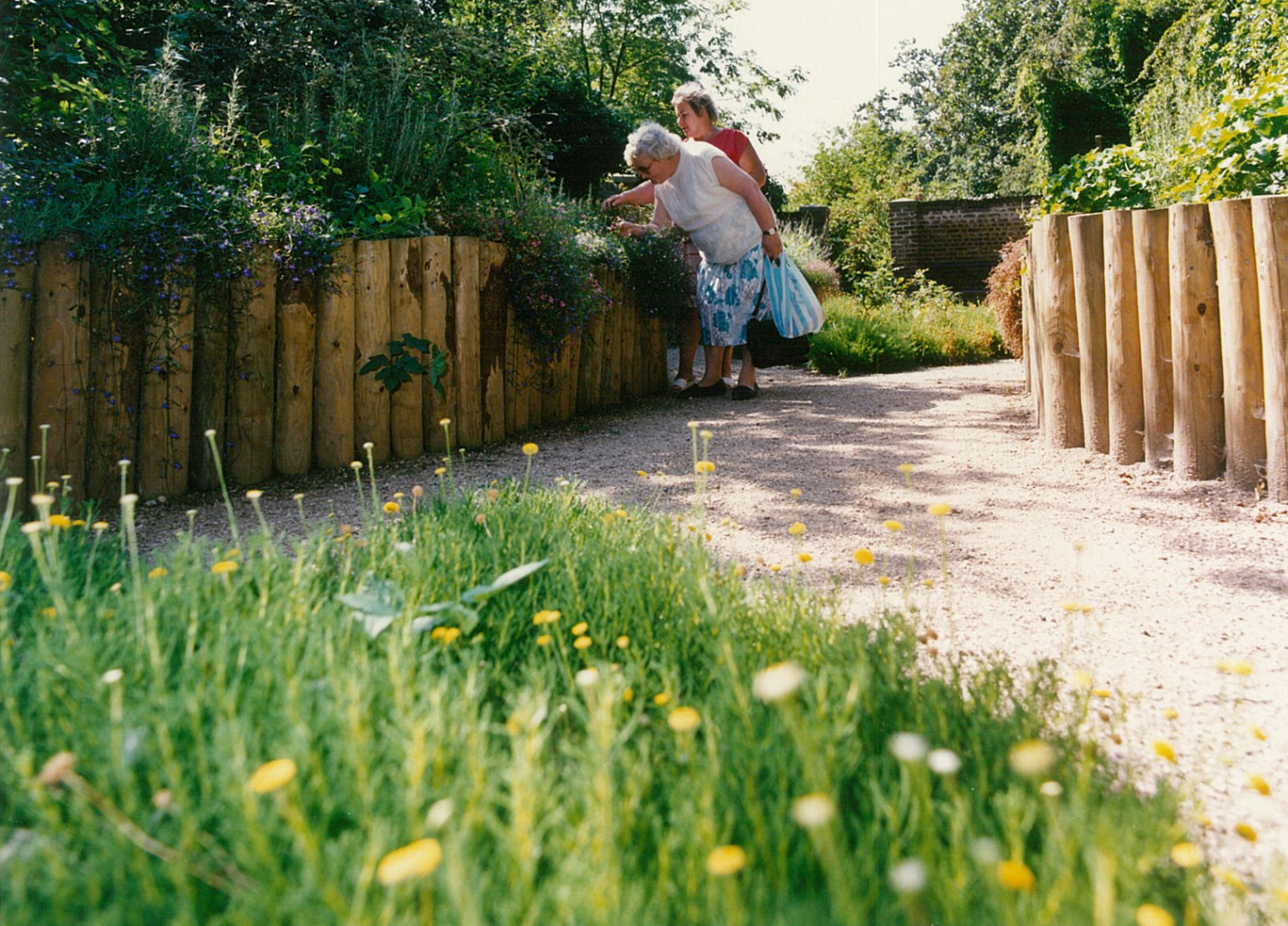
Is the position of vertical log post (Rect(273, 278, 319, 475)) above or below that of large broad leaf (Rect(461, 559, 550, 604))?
above

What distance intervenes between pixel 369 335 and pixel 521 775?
3872mm

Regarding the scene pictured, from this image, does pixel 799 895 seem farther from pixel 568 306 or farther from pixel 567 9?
pixel 567 9

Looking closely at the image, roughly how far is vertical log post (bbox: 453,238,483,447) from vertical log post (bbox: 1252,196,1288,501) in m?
3.53

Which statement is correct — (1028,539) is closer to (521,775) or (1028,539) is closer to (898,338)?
(521,775)

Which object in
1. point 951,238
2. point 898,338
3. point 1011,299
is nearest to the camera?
point 1011,299

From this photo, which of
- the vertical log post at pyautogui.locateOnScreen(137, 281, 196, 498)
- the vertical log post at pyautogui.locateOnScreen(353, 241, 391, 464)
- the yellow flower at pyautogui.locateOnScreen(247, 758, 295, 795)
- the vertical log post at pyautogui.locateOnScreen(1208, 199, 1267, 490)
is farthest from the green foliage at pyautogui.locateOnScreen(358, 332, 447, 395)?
the yellow flower at pyautogui.locateOnScreen(247, 758, 295, 795)

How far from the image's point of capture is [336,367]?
4.50 metres

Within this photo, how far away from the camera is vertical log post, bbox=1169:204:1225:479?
Answer: 375cm

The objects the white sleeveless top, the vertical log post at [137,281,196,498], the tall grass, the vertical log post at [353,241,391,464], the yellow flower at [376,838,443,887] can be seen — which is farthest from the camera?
the white sleeveless top

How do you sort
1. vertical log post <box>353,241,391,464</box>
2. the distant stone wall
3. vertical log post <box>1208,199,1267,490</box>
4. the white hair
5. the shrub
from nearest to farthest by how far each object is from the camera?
vertical log post <box>1208,199,1267,490</box> < vertical log post <box>353,241,391,464</box> < the white hair < the shrub < the distant stone wall

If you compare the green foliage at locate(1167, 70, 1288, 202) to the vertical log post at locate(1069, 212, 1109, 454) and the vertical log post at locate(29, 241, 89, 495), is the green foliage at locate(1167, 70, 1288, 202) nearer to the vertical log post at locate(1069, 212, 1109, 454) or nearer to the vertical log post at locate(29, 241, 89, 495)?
the vertical log post at locate(1069, 212, 1109, 454)

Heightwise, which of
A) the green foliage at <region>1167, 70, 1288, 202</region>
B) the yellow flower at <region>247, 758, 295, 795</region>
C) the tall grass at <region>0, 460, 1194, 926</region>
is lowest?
the tall grass at <region>0, 460, 1194, 926</region>

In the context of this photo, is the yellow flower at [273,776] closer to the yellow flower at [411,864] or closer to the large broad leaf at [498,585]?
the yellow flower at [411,864]

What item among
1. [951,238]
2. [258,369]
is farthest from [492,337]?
[951,238]
